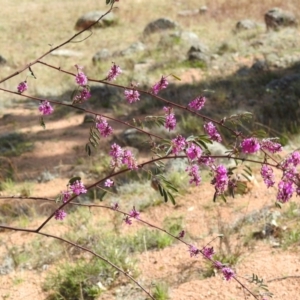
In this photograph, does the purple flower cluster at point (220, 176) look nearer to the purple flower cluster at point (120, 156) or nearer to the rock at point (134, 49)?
the purple flower cluster at point (120, 156)

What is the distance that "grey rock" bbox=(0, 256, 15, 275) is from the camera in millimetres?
3832

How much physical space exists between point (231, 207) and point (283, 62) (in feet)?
22.4

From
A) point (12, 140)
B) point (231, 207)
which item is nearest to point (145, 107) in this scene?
point (12, 140)

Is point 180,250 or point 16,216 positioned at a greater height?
point 180,250

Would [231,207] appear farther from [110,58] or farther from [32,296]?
[110,58]

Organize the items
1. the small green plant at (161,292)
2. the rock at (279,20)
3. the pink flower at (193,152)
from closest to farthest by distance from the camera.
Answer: the pink flower at (193,152) < the small green plant at (161,292) < the rock at (279,20)

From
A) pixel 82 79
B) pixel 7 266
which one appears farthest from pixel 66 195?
pixel 7 266

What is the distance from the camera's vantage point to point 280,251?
127 inches

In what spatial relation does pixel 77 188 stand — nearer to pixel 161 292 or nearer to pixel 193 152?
pixel 193 152

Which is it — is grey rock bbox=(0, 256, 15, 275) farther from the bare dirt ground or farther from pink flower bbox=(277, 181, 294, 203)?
pink flower bbox=(277, 181, 294, 203)

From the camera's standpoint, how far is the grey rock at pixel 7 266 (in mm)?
3832

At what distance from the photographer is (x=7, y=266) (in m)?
3.89

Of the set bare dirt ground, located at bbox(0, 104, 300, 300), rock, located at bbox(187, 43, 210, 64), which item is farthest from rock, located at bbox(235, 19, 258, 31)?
bare dirt ground, located at bbox(0, 104, 300, 300)

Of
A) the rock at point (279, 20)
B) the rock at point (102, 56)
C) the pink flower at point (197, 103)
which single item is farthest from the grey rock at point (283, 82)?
the pink flower at point (197, 103)
